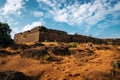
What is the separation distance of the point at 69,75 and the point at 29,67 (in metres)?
3.59

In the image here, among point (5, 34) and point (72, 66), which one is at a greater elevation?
point (5, 34)

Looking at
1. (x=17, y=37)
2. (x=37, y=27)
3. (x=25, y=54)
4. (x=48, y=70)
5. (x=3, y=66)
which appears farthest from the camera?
(x=17, y=37)

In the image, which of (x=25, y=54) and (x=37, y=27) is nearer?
(x=25, y=54)

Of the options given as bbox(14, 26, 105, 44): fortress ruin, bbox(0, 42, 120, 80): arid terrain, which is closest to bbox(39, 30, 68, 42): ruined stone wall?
bbox(14, 26, 105, 44): fortress ruin

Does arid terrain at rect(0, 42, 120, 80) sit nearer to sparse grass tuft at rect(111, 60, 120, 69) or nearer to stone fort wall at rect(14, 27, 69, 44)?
sparse grass tuft at rect(111, 60, 120, 69)

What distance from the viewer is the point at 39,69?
14812mm

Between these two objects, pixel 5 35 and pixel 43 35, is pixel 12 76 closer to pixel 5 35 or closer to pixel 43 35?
pixel 5 35

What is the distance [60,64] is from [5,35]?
13359 mm

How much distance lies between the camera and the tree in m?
24.4

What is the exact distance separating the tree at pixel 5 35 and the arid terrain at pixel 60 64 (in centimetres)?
403

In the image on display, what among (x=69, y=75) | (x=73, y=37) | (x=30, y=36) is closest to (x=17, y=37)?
(x=30, y=36)

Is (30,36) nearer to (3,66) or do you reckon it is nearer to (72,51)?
(72,51)

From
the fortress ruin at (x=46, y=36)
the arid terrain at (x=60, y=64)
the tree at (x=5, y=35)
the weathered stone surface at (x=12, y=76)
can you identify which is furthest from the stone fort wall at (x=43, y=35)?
the weathered stone surface at (x=12, y=76)

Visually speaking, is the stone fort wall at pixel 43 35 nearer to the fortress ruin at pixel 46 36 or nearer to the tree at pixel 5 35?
the fortress ruin at pixel 46 36
